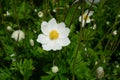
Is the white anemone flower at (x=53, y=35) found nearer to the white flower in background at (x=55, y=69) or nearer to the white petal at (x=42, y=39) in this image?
the white petal at (x=42, y=39)

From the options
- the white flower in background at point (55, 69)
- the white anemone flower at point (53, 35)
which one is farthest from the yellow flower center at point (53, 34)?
the white flower in background at point (55, 69)

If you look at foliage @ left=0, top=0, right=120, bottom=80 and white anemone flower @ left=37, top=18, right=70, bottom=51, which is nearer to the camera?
white anemone flower @ left=37, top=18, right=70, bottom=51

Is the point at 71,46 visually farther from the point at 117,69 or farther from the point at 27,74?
the point at 117,69

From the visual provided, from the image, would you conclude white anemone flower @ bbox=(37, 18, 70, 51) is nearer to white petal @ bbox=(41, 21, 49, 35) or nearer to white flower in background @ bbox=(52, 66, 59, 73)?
white petal @ bbox=(41, 21, 49, 35)

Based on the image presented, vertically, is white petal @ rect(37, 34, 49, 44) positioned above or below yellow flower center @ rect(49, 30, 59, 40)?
below

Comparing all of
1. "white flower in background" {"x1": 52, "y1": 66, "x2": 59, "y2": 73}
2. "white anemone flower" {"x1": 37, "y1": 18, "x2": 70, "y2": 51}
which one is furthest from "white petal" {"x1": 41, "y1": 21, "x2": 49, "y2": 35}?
"white flower in background" {"x1": 52, "y1": 66, "x2": 59, "y2": 73}

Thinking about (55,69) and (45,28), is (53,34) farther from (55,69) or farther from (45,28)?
(55,69)

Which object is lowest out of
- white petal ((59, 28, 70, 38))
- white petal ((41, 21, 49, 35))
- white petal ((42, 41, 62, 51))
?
white petal ((42, 41, 62, 51))

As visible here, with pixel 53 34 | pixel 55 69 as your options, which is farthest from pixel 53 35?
pixel 55 69
